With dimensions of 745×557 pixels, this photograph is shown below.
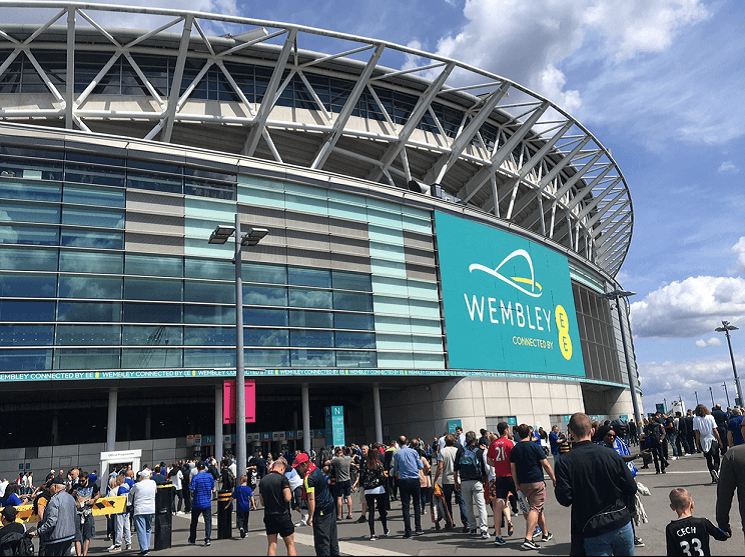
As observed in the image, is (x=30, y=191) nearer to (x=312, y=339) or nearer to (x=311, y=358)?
(x=312, y=339)

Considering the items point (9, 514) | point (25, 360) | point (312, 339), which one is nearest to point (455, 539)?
point (9, 514)

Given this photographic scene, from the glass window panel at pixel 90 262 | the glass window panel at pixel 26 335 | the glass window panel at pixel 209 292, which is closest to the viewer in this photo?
the glass window panel at pixel 26 335

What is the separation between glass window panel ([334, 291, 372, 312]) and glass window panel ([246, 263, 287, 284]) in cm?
294

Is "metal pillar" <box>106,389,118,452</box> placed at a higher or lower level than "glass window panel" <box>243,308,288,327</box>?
lower

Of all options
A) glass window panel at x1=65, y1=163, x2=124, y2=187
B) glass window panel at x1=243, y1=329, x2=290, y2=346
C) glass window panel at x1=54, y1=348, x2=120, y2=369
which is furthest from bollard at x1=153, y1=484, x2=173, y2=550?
glass window panel at x1=65, y1=163, x2=124, y2=187

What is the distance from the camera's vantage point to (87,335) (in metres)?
23.5

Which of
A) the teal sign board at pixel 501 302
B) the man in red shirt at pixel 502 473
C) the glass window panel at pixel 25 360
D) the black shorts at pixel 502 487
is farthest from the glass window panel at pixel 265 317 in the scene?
the black shorts at pixel 502 487

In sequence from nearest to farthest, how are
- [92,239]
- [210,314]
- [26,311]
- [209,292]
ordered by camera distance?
1. [26,311]
2. [92,239]
3. [210,314]
4. [209,292]

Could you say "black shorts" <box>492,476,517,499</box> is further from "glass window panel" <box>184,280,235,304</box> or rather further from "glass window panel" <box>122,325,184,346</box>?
"glass window panel" <box>184,280,235,304</box>

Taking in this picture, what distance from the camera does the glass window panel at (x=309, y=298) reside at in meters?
28.4

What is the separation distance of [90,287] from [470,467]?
19185 millimetres

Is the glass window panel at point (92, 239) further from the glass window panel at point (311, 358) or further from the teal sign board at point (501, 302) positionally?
the teal sign board at point (501, 302)

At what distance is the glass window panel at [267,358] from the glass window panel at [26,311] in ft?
26.0

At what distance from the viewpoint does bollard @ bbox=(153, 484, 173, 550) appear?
39.7 ft
